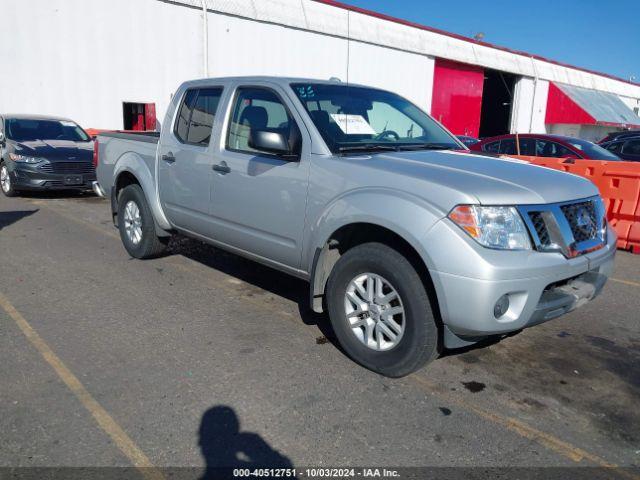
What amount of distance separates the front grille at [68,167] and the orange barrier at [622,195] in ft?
30.0

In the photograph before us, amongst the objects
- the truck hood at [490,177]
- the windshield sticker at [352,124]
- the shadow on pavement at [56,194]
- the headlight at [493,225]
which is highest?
the windshield sticker at [352,124]

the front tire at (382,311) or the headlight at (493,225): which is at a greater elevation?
the headlight at (493,225)

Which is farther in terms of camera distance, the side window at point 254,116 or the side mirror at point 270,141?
the side window at point 254,116

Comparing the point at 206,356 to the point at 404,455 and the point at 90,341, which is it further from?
the point at 404,455

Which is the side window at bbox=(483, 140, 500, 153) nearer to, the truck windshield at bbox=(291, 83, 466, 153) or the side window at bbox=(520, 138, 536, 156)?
the side window at bbox=(520, 138, 536, 156)

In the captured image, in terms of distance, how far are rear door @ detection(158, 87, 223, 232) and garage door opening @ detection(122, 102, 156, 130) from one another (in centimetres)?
1456

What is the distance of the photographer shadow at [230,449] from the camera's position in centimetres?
260

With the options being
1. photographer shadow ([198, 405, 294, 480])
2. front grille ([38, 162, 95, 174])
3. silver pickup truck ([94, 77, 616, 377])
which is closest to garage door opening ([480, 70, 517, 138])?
front grille ([38, 162, 95, 174])

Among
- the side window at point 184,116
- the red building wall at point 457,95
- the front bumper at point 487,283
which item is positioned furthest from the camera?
the red building wall at point 457,95

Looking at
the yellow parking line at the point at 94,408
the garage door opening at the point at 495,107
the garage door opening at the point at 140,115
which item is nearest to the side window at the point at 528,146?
the yellow parking line at the point at 94,408

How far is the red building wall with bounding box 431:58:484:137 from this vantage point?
1177 inches

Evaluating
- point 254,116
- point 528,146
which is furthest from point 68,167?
point 528,146

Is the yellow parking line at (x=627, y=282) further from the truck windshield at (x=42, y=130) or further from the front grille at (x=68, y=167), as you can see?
the truck windshield at (x=42, y=130)

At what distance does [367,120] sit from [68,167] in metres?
8.26
